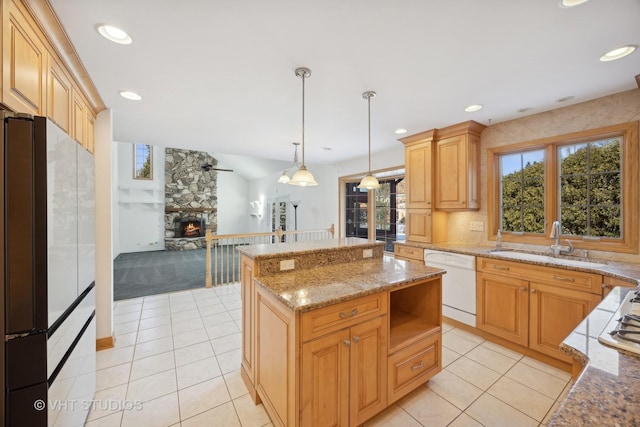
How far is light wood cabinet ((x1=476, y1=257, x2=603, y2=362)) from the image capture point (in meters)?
2.16

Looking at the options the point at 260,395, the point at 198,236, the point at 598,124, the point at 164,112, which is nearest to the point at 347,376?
the point at 260,395

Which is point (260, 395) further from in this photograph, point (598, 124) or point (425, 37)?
point (598, 124)

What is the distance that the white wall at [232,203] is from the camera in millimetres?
10485

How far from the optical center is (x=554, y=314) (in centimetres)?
229

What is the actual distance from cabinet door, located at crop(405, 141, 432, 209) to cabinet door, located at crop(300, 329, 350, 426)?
256 cm

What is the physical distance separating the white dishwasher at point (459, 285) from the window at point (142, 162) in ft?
30.9

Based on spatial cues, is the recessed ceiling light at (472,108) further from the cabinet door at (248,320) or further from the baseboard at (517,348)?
the cabinet door at (248,320)

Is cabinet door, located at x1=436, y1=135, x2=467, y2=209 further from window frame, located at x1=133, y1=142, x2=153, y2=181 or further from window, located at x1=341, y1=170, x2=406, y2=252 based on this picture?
window frame, located at x1=133, y1=142, x2=153, y2=181

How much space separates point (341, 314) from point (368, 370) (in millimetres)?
456

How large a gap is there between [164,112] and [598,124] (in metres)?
4.45

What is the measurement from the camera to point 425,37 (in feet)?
5.26

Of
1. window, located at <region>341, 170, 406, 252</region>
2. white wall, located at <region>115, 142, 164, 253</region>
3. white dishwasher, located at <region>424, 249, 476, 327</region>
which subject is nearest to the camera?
white dishwasher, located at <region>424, 249, 476, 327</region>

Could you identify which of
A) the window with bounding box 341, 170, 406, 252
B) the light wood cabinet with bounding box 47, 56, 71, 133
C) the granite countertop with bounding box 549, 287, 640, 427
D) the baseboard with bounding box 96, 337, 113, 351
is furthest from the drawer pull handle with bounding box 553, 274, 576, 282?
the baseboard with bounding box 96, 337, 113, 351

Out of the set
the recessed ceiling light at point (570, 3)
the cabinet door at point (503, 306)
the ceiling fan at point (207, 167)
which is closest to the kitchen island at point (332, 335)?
the cabinet door at point (503, 306)
